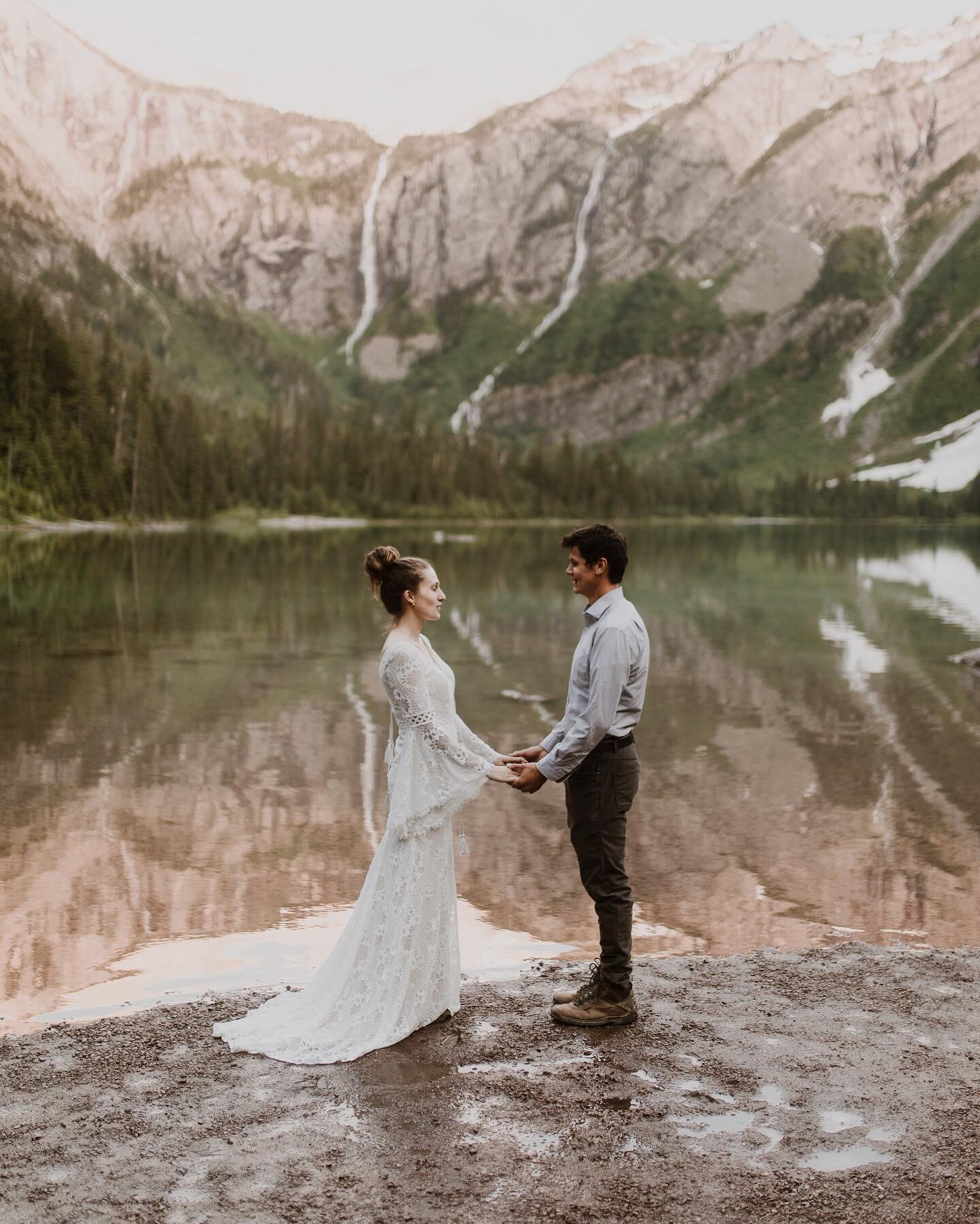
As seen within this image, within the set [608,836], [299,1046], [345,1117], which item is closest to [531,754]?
[608,836]

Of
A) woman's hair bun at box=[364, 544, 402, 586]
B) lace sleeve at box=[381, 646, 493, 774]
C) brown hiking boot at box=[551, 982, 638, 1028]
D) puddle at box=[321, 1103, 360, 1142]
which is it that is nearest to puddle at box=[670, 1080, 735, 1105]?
brown hiking boot at box=[551, 982, 638, 1028]

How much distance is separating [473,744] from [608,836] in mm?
1154

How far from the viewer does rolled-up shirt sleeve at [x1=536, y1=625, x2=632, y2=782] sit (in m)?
8.20

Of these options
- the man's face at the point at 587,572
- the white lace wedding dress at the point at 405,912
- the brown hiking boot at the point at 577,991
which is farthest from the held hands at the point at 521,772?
the brown hiking boot at the point at 577,991

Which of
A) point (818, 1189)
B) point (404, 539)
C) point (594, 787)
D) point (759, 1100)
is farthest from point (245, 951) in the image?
point (404, 539)

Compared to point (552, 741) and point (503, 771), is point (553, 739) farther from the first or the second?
point (503, 771)

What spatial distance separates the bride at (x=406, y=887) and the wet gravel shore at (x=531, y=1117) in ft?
0.86

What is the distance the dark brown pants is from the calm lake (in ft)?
4.98

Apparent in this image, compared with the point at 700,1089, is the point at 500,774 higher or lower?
higher

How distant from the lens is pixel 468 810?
1565 cm

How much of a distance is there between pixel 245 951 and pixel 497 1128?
13.5 ft

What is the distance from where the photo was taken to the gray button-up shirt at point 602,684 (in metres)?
8.20

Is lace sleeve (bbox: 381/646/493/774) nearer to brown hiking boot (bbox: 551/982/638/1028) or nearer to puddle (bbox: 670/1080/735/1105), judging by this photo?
brown hiking boot (bbox: 551/982/638/1028)

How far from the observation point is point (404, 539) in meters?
118
